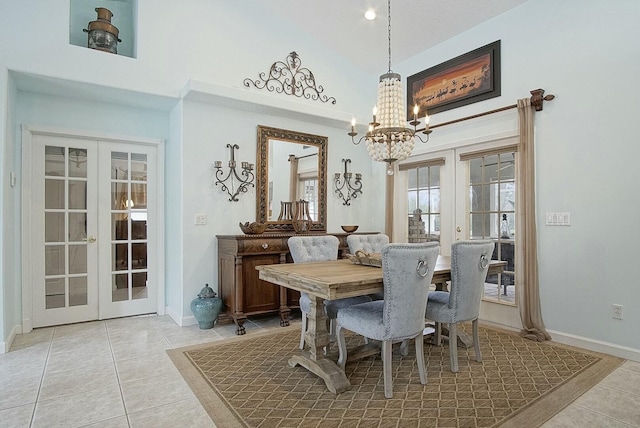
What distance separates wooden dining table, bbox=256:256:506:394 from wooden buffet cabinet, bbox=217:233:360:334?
102cm

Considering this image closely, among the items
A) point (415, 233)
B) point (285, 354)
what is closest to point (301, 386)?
point (285, 354)

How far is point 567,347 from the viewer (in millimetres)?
3242

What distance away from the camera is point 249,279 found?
3.86m

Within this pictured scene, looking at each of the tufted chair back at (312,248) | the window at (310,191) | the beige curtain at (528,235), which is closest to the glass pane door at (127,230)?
the window at (310,191)

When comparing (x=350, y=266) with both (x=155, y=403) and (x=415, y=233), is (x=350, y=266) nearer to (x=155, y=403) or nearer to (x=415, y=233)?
(x=155, y=403)

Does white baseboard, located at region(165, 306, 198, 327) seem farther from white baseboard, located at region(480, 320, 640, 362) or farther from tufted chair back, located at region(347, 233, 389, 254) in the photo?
white baseboard, located at region(480, 320, 640, 362)

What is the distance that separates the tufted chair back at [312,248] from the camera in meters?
3.38

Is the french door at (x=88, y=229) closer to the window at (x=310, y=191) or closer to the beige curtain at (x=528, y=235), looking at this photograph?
the window at (x=310, y=191)

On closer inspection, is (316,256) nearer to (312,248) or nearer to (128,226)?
(312,248)

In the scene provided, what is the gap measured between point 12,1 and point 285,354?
3.90 m

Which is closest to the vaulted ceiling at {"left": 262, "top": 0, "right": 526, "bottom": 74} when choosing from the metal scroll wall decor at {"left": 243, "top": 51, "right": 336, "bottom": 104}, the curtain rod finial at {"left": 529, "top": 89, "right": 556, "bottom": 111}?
the metal scroll wall decor at {"left": 243, "top": 51, "right": 336, "bottom": 104}

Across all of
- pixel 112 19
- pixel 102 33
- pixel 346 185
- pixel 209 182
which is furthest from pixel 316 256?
pixel 112 19

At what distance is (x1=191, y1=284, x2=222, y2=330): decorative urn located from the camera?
148 inches

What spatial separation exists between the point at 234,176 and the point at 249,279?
1227 mm
